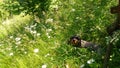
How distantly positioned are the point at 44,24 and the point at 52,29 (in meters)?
0.45

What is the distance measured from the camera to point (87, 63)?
4570 mm

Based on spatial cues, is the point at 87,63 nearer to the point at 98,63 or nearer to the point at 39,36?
the point at 98,63

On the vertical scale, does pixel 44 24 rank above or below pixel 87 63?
above

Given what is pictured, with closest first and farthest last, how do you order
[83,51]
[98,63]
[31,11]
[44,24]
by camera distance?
[98,63], [83,51], [44,24], [31,11]

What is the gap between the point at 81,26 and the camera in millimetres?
5582

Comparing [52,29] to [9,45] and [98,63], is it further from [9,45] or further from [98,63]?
[98,63]

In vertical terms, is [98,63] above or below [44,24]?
below

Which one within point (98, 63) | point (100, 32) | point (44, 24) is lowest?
point (98, 63)

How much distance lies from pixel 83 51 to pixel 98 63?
453 millimetres

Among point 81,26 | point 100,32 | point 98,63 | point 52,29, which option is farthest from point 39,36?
point 98,63

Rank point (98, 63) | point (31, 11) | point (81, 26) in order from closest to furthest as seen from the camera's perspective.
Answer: point (98, 63) → point (81, 26) → point (31, 11)

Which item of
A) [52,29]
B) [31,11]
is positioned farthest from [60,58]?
[31,11]

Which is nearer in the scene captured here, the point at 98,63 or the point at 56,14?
the point at 98,63

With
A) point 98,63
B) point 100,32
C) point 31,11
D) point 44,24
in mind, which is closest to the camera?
point 98,63
